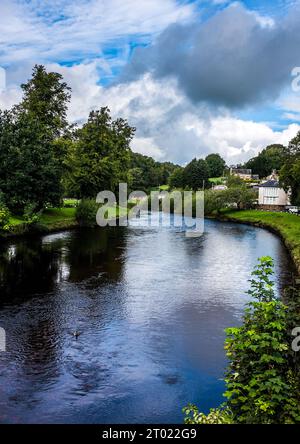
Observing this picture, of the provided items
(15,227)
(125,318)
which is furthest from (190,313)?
(15,227)

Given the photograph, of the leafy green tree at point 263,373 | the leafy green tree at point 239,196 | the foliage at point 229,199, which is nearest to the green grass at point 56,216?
the foliage at point 229,199

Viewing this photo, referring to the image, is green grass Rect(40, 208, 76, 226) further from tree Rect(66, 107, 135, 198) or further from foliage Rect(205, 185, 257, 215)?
foliage Rect(205, 185, 257, 215)

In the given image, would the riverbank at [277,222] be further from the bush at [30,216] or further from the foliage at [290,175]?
the bush at [30,216]

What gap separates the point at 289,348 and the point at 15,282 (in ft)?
77.6

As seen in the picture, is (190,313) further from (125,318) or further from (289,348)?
(289,348)

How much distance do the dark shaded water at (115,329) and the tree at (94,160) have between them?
30.5 m

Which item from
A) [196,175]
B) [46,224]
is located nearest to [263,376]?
[46,224]

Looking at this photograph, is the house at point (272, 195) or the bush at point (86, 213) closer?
the bush at point (86, 213)

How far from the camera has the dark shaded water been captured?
15.4 meters

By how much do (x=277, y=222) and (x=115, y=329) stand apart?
55727 millimetres

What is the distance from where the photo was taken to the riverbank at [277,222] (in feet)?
158

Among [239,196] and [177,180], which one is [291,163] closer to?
[239,196]

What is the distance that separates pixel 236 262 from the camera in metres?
41.2
